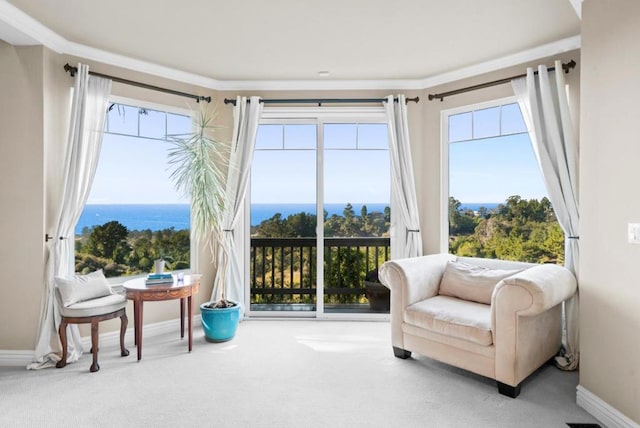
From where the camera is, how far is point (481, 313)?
2.81m

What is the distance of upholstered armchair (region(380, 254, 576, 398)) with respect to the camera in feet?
8.09

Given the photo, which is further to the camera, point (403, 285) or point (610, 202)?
point (403, 285)

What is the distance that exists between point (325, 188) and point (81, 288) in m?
2.55

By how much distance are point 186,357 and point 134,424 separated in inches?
40.0

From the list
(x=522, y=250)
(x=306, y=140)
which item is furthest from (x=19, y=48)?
(x=522, y=250)

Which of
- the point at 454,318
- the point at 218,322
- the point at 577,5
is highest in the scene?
the point at 577,5

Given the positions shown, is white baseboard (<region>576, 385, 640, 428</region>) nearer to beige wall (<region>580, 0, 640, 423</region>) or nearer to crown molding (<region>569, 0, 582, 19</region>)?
beige wall (<region>580, 0, 640, 423</region>)

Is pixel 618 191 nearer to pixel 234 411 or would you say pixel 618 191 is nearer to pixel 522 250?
pixel 522 250

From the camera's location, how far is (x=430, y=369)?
117 inches

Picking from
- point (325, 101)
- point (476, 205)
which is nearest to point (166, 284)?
point (325, 101)

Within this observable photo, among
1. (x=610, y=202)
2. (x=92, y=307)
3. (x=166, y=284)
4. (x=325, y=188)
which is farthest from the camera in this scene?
(x=325, y=188)

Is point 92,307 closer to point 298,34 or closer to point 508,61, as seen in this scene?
point 298,34

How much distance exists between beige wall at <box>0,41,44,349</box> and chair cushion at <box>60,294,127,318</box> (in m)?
0.43

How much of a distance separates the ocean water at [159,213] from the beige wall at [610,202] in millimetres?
2252
